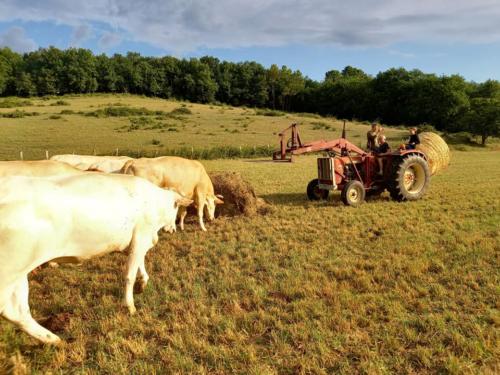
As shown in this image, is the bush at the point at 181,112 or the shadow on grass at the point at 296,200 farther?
the bush at the point at 181,112

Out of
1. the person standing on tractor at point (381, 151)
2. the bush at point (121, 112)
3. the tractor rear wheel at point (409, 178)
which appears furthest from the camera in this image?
the bush at point (121, 112)

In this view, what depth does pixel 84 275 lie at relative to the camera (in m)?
6.90

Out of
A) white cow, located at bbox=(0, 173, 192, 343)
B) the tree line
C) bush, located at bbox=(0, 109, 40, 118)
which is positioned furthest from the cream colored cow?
the tree line

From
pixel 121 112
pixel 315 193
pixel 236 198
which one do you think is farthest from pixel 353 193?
pixel 121 112

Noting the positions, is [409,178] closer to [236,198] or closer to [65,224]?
[236,198]

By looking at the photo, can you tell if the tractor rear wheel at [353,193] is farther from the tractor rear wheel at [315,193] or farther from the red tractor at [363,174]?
the tractor rear wheel at [315,193]

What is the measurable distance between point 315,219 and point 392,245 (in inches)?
104

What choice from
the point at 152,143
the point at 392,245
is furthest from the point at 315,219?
the point at 152,143

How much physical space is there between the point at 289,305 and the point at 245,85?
332 feet

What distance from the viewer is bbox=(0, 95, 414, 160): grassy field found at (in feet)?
116

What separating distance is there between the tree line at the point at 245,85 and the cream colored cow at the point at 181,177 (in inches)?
2470

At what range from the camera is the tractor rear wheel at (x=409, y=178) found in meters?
12.2

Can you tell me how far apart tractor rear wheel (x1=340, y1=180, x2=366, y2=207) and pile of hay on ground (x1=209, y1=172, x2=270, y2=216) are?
2205 millimetres

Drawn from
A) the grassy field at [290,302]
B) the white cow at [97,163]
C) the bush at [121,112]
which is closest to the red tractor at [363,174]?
the grassy field at [290,302]
